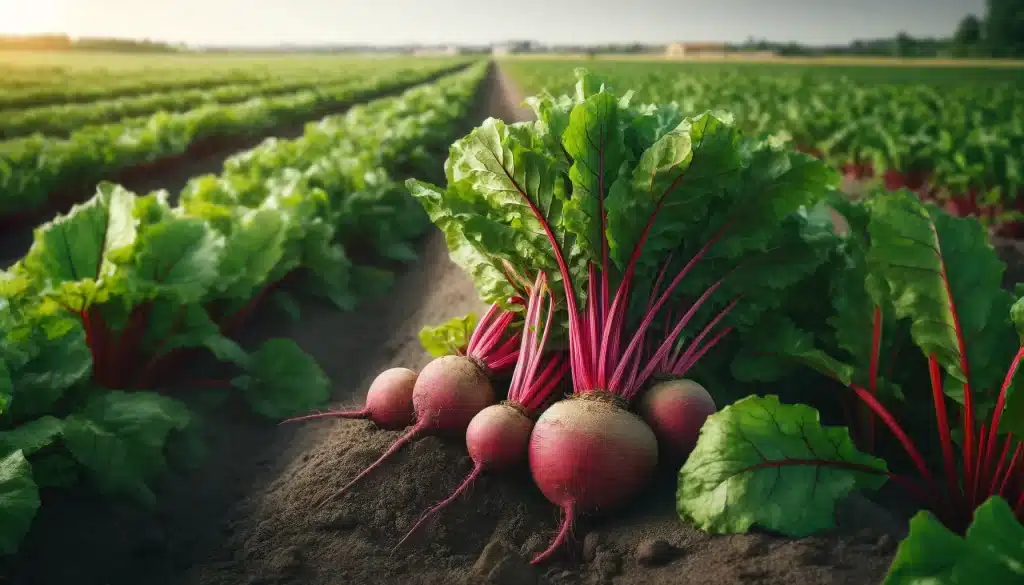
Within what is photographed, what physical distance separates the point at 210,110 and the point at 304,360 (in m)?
10.6

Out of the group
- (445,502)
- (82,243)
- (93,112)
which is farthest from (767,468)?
(93,112)

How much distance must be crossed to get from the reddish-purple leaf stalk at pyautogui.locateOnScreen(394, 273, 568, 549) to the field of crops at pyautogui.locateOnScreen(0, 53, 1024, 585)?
14 millimetres

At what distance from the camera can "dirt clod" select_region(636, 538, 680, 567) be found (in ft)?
5.80

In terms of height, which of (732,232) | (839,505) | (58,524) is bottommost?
(58,524)

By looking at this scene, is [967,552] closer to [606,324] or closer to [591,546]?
[591,546]

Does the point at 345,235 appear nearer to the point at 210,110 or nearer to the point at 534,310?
the point at 534,310

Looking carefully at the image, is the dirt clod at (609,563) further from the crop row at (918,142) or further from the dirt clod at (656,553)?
the crop row at (918,142)

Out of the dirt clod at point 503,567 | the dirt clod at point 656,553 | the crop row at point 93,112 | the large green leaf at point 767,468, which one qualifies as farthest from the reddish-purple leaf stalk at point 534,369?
the crop row at point 93,112

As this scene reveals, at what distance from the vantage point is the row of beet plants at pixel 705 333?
70.2 inches

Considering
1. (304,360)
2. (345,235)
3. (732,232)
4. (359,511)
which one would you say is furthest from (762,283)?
(345,235)

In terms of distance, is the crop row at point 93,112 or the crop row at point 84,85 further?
the crop row at point 84,85

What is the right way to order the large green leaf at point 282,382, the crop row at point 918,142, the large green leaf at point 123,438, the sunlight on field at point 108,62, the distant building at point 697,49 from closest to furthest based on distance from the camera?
1. the large green leaf at point 123,438
2. the large green leaf at point 282,382
3. the crop row at point 918,142
4. the sunlight on field at point 108,62
5. the distant building at point 697,49

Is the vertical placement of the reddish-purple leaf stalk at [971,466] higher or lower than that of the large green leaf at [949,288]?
lower

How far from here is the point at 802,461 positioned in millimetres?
1763
